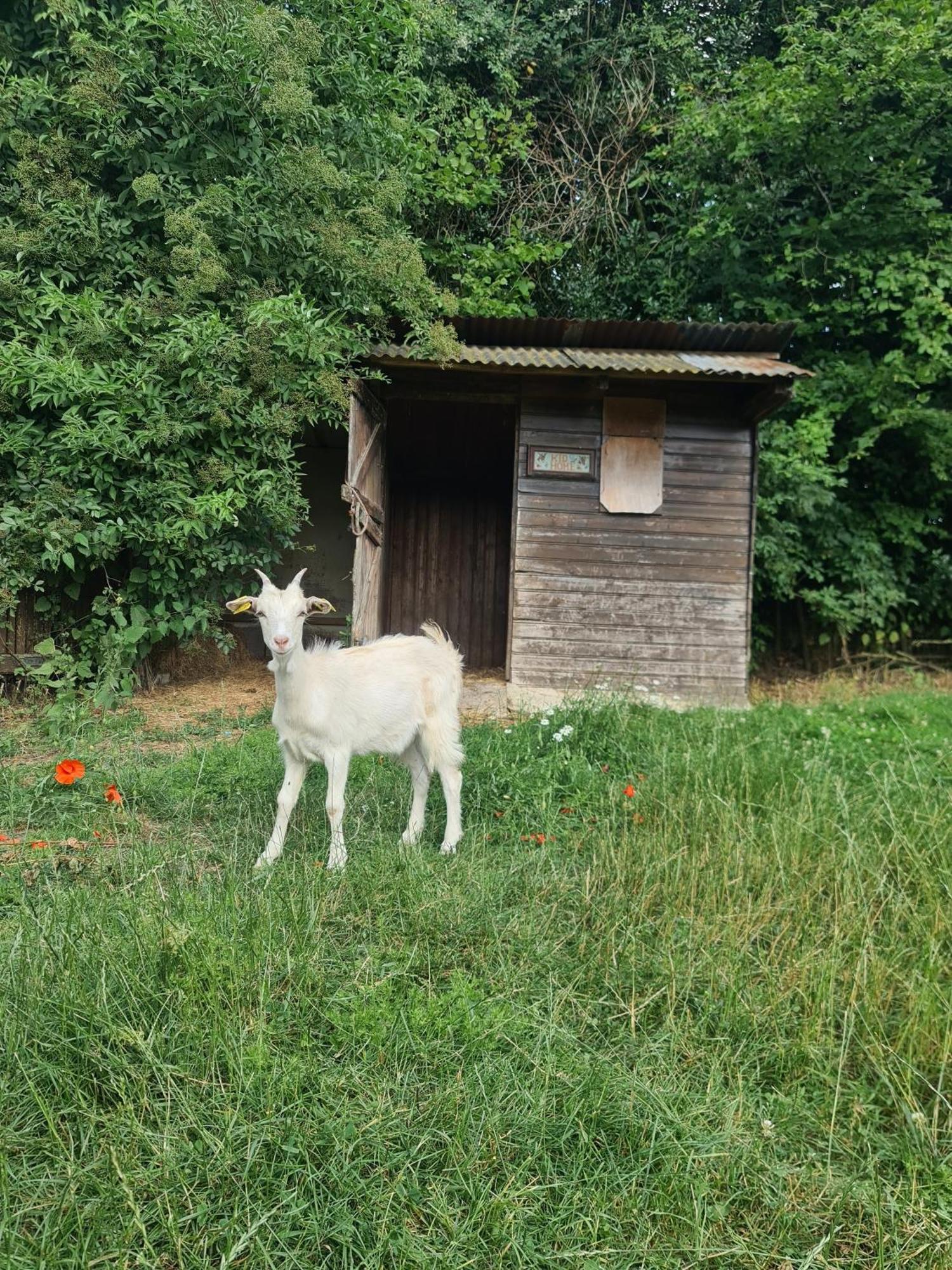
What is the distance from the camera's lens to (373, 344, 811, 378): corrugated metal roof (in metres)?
8.05

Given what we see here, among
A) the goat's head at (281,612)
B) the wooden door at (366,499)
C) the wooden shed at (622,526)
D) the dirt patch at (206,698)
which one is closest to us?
the goat's head at (281,612)

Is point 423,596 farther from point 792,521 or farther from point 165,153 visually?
point 165,153

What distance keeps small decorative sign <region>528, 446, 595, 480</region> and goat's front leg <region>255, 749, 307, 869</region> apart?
19.4 feet

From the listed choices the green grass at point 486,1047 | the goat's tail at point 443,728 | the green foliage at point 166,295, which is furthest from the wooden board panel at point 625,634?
the green grass at point 486,1047

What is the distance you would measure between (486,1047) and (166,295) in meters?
7.48

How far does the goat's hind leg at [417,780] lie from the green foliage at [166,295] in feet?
12.0

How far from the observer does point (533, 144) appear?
13836 mm

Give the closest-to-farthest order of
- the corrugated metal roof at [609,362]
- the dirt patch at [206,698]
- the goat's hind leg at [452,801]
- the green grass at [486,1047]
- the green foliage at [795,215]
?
the green grass at [486,1047] < the goat's hind leg at [452,801] < the dirt patch at [206,698] < the corrugated metal roof at [609,362] < the green foliage at [795,215]

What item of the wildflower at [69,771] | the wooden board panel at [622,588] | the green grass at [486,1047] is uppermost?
the wooden board panel at [622,588]

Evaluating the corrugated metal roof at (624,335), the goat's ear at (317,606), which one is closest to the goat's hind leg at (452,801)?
the goat's ear at (317,606)

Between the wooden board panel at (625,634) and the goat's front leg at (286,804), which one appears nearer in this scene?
the goat's front leg at (286,804)

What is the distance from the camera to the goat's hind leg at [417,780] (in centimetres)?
452

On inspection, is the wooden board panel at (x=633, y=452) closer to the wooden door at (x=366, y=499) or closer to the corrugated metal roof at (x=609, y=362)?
the corrugated metal roof at (x=609, y=362)

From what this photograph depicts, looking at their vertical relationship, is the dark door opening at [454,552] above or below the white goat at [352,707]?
above
